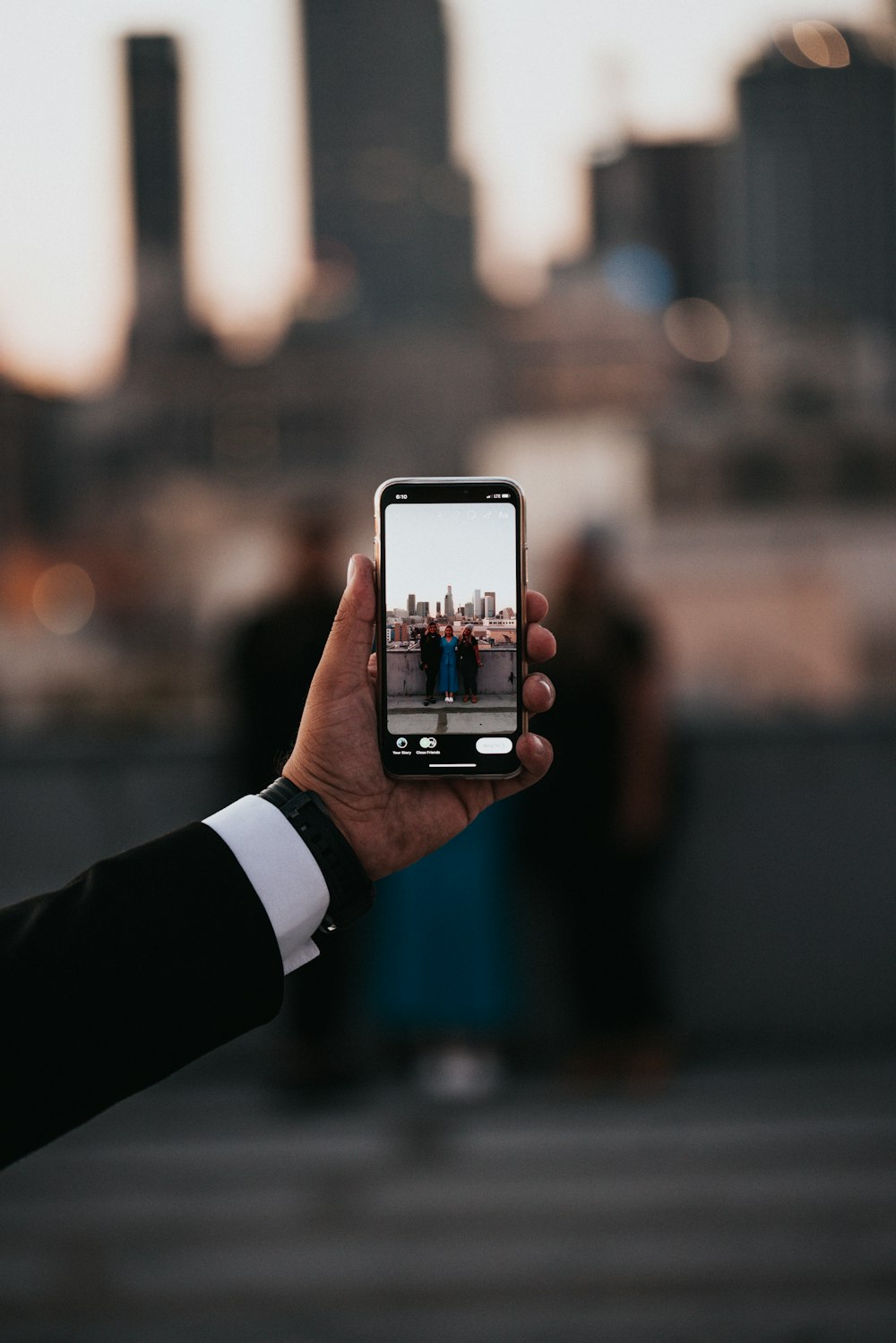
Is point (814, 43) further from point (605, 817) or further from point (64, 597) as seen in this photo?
point (605, 817)

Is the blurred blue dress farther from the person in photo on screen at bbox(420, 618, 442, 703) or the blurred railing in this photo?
the person in photo on screen at bbox(420, 618, 442, 703)

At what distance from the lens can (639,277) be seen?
6299 inches

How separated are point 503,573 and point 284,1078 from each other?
402 cm

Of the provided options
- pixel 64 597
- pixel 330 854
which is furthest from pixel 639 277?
pixel 330 854

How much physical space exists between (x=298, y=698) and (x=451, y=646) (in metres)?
3.28

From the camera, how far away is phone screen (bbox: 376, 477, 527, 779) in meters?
1.67

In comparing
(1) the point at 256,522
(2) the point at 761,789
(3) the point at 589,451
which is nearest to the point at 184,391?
(1) the point at 256,522

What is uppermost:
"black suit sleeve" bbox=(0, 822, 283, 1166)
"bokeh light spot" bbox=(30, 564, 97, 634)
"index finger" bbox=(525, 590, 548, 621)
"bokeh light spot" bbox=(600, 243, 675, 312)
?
"bokeh light spot" bbox=(600, 243, 675, 312)

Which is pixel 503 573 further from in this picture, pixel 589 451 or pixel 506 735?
pixel 589 451

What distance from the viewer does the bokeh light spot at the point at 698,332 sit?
14562 centimetres

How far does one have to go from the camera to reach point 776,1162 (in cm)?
455

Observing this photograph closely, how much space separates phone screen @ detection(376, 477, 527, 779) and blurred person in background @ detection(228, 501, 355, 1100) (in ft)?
10.1

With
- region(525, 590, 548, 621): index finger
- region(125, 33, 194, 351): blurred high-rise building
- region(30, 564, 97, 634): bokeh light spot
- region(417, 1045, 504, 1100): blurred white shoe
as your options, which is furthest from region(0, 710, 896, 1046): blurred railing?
region(125, 33, 194, 351): blurred high-rise building

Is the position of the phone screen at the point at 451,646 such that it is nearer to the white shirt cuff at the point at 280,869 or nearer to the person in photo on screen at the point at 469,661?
the person in photo on screen at the point at 469,661
